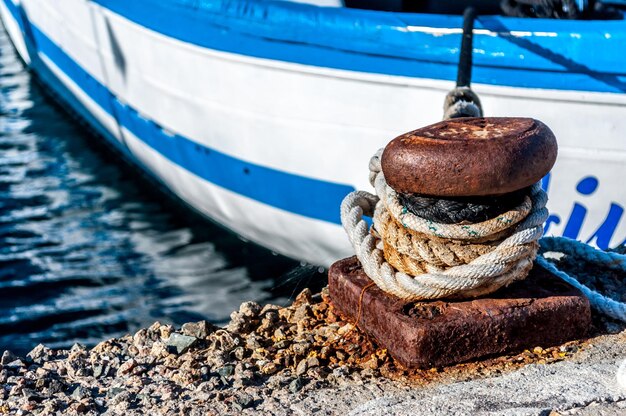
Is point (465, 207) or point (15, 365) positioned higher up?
point (465, 207)

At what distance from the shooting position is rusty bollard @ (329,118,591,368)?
6.68 ft

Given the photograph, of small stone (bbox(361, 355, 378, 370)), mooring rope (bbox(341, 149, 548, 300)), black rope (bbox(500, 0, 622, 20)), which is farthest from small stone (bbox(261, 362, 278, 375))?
black rope (bbox(500, 0, 622, 20))

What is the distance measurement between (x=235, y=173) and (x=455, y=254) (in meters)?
2.51

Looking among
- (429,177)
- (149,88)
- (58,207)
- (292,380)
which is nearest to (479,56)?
(429,177)

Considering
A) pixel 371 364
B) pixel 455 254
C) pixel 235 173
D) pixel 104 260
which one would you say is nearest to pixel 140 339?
pixel 371 364

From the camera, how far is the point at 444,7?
4.40m

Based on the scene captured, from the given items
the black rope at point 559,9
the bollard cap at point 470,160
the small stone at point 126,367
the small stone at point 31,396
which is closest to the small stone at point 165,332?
the small stone at point 126,367

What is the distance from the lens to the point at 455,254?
217cm

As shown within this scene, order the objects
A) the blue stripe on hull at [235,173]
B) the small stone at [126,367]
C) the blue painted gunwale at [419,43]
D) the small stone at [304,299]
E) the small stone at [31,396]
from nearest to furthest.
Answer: the small stone at [31,396]
the small stone at [126,367]
the small stone at [304,299]
the blue painted gunwale at [419,43]
the blue stripe on hull at [235,173]

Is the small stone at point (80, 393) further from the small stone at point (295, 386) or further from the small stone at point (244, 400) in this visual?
the small stone at point (295, 386)

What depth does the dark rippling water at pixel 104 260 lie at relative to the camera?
14.3 ft

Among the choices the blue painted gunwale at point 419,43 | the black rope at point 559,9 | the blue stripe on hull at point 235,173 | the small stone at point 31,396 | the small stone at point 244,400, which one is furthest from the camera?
the blue stripe on hull at point 235,173

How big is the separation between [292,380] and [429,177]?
59cm

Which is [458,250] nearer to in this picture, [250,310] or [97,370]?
[250,310]
